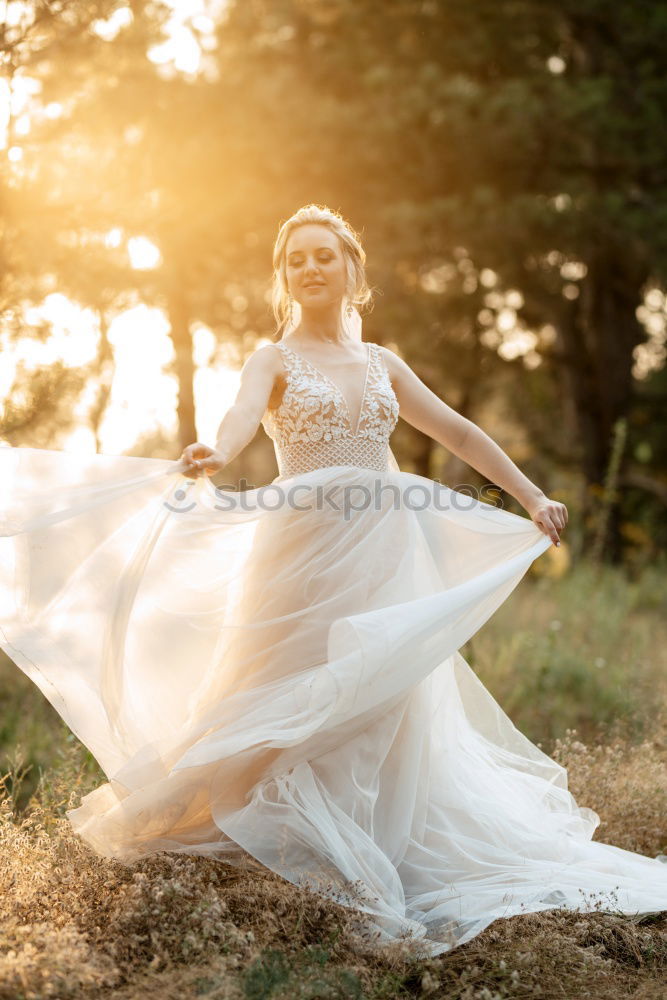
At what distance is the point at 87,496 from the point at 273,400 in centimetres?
83

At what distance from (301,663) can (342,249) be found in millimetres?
1717

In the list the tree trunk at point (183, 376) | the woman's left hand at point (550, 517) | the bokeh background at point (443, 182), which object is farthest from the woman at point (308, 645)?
the tree trunk at point (183, 376)

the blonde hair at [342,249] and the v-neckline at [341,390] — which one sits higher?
the blonde hair at [342,249]

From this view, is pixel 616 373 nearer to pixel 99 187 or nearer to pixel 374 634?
pixel 99 187

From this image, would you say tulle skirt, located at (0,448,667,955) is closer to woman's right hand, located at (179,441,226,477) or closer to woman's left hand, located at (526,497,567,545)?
woman's left hand, located at (526,497,567,545)

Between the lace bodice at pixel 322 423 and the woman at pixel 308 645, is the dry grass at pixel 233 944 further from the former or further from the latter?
the lace bodice at pixel 322 423

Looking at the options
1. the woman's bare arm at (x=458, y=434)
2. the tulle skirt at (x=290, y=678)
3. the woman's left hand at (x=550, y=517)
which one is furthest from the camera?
the woman's bare arm at (x=458, y=434)

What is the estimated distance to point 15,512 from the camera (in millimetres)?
3469

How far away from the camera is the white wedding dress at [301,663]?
3203 mm

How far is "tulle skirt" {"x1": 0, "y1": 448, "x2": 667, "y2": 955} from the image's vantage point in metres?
3.20

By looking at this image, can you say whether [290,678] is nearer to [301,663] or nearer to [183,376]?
[301,663]

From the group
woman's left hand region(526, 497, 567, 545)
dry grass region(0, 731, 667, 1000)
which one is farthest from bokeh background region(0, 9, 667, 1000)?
woman's left hand region(526, 497, 567, 545)

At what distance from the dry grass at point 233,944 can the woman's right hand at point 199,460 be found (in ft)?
4.42

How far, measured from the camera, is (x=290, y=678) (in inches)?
134
